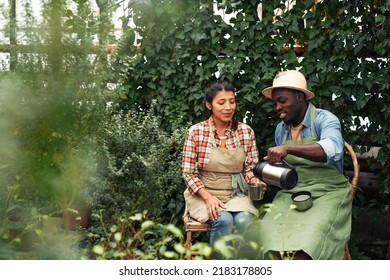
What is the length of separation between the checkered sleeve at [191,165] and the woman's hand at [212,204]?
51 mm

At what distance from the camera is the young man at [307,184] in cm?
381

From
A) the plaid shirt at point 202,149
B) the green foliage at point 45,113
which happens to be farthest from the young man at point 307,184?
the green foliage at point 45,113

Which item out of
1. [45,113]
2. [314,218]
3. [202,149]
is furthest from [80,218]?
[314,218]

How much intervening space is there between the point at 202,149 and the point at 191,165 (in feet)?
→ 0.44

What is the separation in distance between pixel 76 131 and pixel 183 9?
1.85 meters

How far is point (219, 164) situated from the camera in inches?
171

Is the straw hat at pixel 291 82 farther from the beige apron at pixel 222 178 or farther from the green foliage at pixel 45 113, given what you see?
the green foliage at pixel 45 113

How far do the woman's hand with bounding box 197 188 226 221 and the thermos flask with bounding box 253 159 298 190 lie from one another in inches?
14.2

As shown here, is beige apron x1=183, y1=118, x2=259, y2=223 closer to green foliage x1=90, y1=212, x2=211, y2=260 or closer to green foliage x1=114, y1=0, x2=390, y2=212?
green foliage x1=90, y1=212, x2=211, y2=260

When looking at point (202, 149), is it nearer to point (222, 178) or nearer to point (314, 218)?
point (222, 178)

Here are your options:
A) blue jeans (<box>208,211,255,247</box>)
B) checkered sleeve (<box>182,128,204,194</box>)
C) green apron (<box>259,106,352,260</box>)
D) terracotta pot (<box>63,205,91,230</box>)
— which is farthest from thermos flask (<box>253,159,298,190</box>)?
terracotta pot (<box>63,205,91,230</box>)

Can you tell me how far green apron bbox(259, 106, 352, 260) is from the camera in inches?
149

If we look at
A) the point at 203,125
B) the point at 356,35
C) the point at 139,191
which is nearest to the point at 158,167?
the point at 139,191
